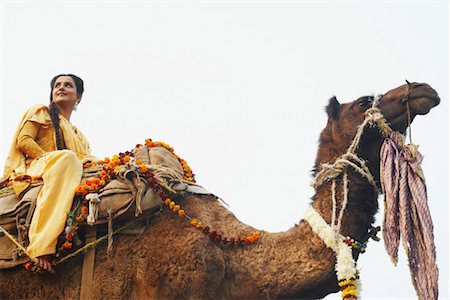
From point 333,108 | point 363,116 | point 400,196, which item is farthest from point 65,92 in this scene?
point 400,196

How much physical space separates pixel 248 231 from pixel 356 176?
3.60ft

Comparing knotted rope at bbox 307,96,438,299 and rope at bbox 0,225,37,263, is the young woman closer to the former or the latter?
rope at bbox 0,225,37,263

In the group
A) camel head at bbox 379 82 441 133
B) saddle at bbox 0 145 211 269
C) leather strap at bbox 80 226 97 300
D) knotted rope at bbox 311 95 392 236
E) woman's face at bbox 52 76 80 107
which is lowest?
leather strap at bbox 80 226 97 300

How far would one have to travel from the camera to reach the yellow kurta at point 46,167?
529 centimetres

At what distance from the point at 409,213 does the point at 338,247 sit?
68 centimetres

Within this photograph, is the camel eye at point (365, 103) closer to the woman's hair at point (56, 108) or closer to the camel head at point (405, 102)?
the camel head at point (405, 102)

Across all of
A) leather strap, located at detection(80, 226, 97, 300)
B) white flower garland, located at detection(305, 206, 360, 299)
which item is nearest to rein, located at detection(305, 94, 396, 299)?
white flower garland, located at detection(305, 206, 360, 299)

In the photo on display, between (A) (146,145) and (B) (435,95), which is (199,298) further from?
(B) (435,95)

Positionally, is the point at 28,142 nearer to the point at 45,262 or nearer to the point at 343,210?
the point at 45,262

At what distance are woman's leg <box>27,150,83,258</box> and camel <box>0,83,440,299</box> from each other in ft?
1.06

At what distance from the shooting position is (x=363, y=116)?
228 inches

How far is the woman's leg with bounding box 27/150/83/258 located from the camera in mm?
5242

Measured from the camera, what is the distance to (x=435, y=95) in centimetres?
549

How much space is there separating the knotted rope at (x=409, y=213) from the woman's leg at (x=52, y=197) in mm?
2762
